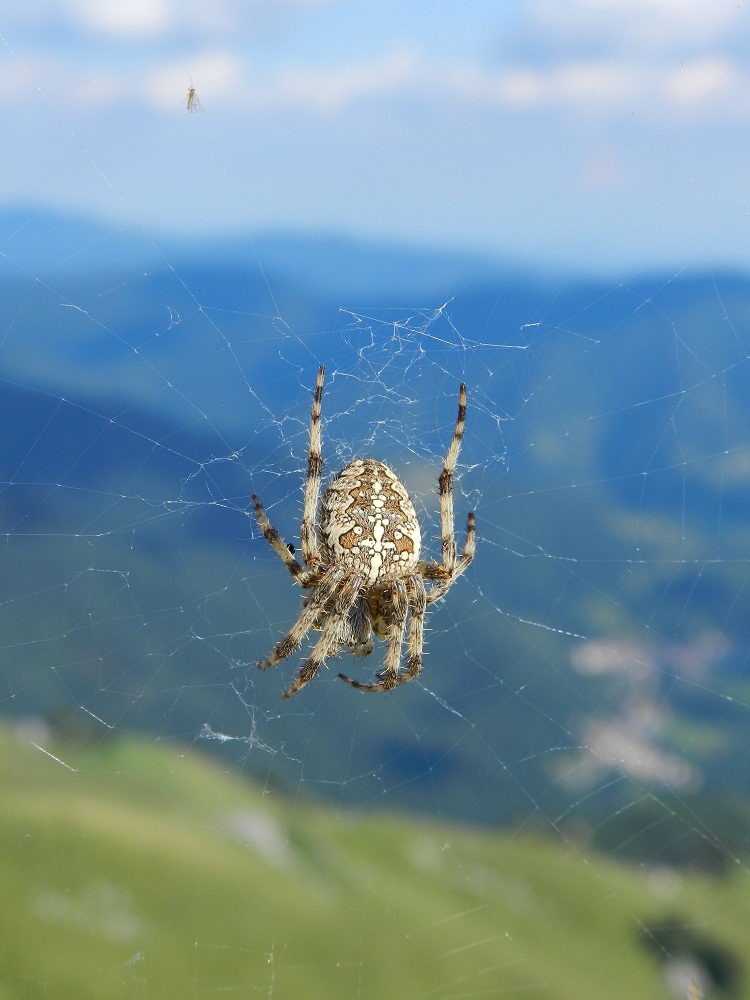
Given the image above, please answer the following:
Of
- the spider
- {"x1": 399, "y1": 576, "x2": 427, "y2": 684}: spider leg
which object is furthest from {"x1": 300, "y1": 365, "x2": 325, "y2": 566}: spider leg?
{"x1": 399, "y1": 576, "x2": 427, "y2": 684}: spider leg

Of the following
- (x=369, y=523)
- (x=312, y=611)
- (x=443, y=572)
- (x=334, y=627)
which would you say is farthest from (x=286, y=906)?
(x=369, y=523)

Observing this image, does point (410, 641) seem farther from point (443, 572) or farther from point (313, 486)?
point (313, 486)

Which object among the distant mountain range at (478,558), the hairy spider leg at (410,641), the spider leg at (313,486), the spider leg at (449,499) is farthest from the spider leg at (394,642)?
the distant mountain range at (478,558)

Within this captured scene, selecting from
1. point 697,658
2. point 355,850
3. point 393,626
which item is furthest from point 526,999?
point 393,626

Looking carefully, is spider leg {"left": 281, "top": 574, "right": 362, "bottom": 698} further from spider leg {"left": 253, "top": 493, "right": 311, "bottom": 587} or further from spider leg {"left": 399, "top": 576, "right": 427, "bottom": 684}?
spider leg {"left": 399, "top": 576, "right": 427, "bottom": 684}

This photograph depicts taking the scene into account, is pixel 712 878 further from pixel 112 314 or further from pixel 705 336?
pixel 112 314

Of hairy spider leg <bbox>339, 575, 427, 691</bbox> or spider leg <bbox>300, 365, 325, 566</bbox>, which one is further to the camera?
hairy spider leg <bbox>339, 575, 427, 691</bbox>
